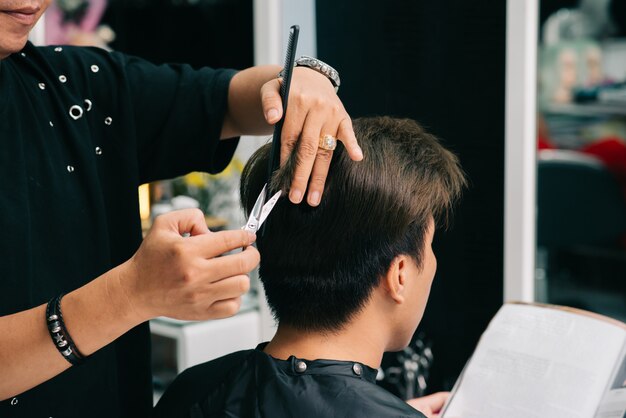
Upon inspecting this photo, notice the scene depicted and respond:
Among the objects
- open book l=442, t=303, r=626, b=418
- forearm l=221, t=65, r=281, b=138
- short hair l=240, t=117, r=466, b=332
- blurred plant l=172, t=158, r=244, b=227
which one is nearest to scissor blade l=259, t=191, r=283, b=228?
short hair l=240, t=117, r=466, b=332

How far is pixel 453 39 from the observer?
6.08ft

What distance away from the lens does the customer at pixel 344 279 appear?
3.89 ft

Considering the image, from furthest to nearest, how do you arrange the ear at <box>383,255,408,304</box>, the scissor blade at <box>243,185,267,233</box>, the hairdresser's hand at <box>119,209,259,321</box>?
the ear at <box>383,255,408,304</box> → the scissor blade at <box>243,185,267,233</box> → the hairdresser's hand at <box>119,209,259,321</box>

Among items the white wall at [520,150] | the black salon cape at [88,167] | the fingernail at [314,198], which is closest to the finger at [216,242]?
the fingernail at [314,198]

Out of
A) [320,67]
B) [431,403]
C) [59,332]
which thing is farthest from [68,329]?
[431,403]

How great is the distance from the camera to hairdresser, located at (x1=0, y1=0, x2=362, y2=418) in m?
0.91

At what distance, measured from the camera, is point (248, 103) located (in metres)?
1.47

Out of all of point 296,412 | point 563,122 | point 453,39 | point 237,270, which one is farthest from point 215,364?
point 563,122

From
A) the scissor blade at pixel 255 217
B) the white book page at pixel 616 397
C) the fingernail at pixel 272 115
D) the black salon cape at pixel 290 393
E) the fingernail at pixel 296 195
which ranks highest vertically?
the fingernail at pixel 272 115

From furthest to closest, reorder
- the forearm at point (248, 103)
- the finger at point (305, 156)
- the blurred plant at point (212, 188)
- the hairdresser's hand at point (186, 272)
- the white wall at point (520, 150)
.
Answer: the blurred plant at point (212, 188), the white wall at point (520, 150), the forearm at point (248, 103), the finger at point (305, 156), the hairdresser's hand at point (186, 272)

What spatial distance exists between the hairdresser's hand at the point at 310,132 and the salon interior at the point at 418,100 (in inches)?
28.6

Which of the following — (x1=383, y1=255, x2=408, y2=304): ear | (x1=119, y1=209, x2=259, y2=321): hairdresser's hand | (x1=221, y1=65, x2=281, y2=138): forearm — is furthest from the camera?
(x1=221, y1=65, x2=281, y2=138): forearm

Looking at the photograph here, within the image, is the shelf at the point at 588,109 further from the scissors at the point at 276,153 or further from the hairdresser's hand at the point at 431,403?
the scissors at the point at 276,153

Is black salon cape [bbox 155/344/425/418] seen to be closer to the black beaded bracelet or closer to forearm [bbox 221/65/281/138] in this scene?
the black beaded bracelet
